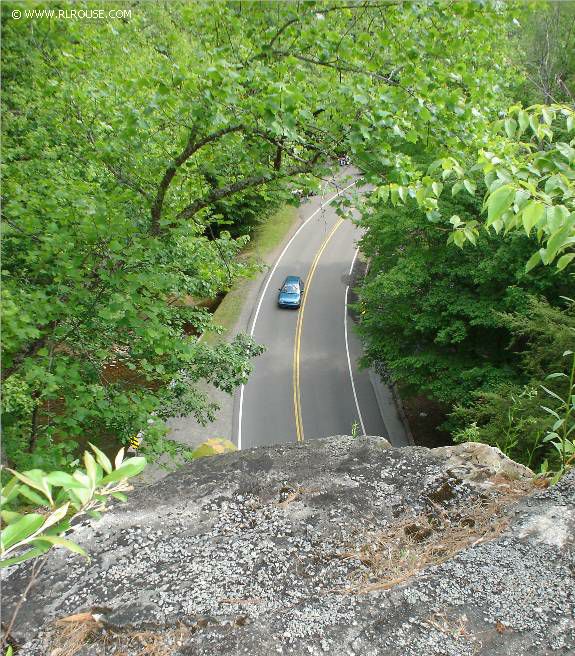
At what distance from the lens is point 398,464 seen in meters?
5.22

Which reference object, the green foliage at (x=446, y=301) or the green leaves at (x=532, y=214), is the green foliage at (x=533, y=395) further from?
the green leaves at (x=532, y=214)

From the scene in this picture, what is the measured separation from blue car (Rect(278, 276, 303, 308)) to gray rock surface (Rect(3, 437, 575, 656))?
63.8ft

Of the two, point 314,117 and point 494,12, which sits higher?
point 494,12

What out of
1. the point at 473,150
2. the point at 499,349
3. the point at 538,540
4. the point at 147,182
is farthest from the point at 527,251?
the point at 538,540

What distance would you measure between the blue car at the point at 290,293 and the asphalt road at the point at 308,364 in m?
0.38

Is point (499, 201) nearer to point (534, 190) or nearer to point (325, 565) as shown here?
point (534, 190)

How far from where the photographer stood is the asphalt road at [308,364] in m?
18.6

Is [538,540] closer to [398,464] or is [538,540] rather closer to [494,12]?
[398,464]

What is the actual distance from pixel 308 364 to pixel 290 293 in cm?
451

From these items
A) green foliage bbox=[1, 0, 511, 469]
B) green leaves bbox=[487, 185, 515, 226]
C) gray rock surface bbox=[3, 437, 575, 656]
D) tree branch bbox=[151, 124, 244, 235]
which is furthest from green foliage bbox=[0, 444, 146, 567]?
tree branch bbox=[151, 124, 244, 235]

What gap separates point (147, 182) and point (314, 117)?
2.57 metres

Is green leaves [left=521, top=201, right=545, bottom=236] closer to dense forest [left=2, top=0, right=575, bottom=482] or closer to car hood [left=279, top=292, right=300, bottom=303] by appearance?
dense forest [left=2, top=0, right=575, bottom=482]

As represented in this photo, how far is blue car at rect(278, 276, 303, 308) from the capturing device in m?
24.8

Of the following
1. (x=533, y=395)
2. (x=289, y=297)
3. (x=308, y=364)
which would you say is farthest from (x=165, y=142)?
(x=289, y=297)
